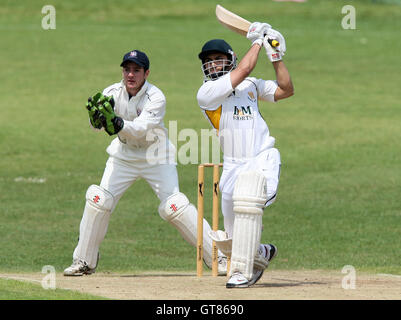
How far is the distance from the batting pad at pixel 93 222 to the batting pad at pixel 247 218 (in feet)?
6.87

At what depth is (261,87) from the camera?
805 centimetres

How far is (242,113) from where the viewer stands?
7.83 meters

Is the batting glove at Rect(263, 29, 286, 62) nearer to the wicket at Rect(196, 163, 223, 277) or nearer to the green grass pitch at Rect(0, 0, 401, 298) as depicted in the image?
the wicket at Rect(196, 163, 223, 277)

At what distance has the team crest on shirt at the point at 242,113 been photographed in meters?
A: 7.82

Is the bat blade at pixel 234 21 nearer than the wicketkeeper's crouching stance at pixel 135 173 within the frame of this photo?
Yes

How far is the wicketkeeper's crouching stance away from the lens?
9.12 metres

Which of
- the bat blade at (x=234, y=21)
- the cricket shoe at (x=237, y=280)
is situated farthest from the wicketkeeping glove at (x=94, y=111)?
the cricket shoe at (x=237, y=280)

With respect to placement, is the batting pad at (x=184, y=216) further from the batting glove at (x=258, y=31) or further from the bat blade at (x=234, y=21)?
the batting glove at (x=258, y=31)

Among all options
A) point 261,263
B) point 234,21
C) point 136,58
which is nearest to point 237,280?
point 261,263

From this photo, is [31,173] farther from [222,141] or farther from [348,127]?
[222,141]

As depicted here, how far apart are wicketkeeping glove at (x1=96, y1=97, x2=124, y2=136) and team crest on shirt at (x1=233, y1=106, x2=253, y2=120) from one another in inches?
47.4

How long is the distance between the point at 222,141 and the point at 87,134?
12.6m

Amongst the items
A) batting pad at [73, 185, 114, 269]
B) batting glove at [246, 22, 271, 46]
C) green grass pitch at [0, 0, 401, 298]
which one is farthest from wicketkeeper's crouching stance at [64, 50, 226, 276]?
batting glove at [246, 22, 271, 46]

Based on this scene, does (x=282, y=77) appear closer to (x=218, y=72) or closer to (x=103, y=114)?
(x=218, y=72)
